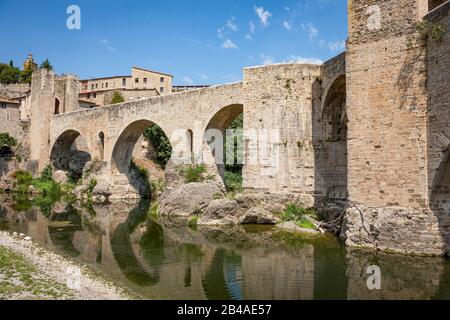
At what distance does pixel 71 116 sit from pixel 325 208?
2231 cm

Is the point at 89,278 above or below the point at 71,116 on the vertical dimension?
below

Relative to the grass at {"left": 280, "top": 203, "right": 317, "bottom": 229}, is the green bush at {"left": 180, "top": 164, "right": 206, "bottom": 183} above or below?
above

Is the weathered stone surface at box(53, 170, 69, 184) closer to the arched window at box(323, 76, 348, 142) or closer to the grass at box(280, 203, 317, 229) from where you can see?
the grass at box(280, 203, 317, 229)

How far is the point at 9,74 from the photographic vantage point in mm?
56719

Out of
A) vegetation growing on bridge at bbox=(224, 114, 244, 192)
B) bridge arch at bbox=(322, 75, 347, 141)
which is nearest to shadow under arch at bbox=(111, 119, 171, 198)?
vegetation growing on bridge at bbox=(224, 114, 244, 192)

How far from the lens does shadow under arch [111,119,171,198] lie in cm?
2608

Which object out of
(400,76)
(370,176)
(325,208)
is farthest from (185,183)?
(400,76)

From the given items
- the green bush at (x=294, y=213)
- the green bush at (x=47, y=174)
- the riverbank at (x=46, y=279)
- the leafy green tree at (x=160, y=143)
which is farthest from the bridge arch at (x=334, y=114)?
the green bush at (x=47, y=174)

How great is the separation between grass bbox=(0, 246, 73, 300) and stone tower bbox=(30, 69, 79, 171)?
24943mm

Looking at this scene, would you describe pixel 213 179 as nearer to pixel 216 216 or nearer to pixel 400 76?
pixel 216 216

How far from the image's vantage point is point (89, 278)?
8.99 metres

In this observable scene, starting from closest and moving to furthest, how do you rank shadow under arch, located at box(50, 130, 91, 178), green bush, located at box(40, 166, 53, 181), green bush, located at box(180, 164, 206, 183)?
1. green bush, located at box(180, 164, 206, 183)
2. green bush, located at box(40, 166, 53, 181)
3. shadow under arch, located at box(50, 130, 91, 178)
